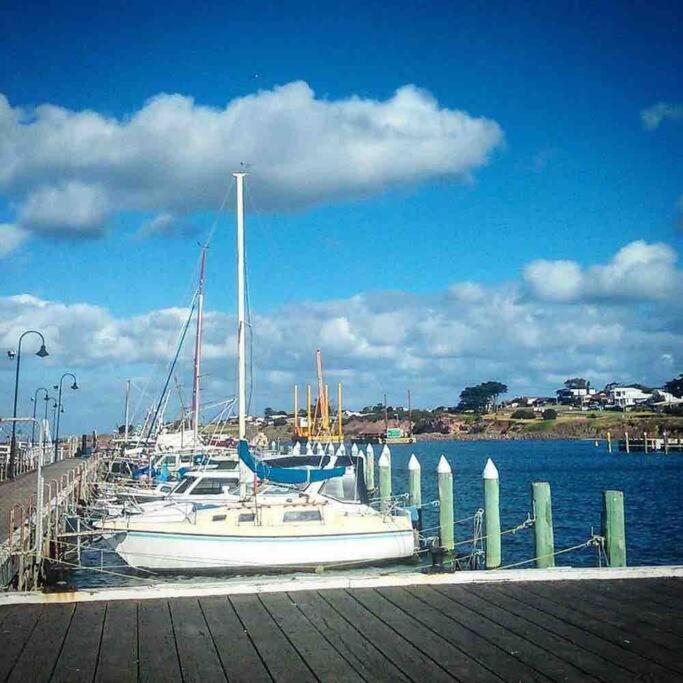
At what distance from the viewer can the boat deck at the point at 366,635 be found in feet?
21.5

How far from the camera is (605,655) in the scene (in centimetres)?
684

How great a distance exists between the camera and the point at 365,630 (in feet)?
25.1

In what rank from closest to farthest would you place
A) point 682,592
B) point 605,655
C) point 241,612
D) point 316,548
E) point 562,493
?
point 605,655 < point 241,612 < point 682,592 < point 316,548 < point 562,493

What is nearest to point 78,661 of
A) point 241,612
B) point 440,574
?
point 241,612

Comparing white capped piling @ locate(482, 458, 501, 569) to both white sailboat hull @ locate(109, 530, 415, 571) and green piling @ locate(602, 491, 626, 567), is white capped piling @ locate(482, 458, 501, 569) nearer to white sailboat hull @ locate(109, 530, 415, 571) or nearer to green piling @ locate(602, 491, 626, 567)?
white sailboat hull @ locate(109, 530, 415, 571)

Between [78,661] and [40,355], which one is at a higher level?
[40,355]

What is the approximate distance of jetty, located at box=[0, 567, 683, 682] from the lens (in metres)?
6.57

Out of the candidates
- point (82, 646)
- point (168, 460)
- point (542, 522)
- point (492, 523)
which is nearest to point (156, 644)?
point (82, 646)

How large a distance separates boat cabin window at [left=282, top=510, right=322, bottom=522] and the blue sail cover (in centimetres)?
157

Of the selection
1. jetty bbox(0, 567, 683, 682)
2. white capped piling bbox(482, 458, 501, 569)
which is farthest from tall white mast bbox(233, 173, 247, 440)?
jetty bbox(0, 567, 683, 682)

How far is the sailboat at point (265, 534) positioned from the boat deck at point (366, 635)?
1187 cm

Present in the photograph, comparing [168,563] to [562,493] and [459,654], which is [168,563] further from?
[562,493]

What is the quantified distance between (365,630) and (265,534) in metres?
13.9

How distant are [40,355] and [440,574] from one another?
1495 inches
